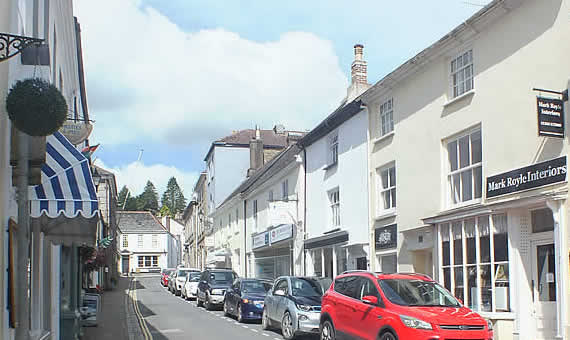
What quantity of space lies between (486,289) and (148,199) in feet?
463

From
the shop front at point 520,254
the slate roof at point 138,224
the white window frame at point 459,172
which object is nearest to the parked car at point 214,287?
the white window frame at point 459,172

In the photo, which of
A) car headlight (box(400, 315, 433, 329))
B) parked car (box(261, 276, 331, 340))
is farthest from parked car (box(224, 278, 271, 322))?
car headlight (box(400, 315, 433, 329))

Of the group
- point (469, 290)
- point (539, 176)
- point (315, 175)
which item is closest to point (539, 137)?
point (539, 176)

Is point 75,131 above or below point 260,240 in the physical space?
above

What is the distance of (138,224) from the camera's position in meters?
92.2

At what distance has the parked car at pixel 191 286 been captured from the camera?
115ft

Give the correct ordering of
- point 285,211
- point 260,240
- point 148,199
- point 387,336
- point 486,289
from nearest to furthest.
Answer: point 387,336
point 486,289
point 285,211
point 260,240
point 148,199

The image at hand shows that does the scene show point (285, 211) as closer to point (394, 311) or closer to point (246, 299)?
point (246, 299)

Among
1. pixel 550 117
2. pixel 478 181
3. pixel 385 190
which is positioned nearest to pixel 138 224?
pixel 385 190

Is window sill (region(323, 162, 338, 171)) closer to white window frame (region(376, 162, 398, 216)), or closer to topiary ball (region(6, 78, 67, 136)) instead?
white window frame (region(376, 162, 398, 216))

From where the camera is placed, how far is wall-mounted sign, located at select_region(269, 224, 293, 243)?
28.9m

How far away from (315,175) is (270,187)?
7.67m

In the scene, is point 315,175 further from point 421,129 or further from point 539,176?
point 539,176

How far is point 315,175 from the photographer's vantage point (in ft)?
88.1
